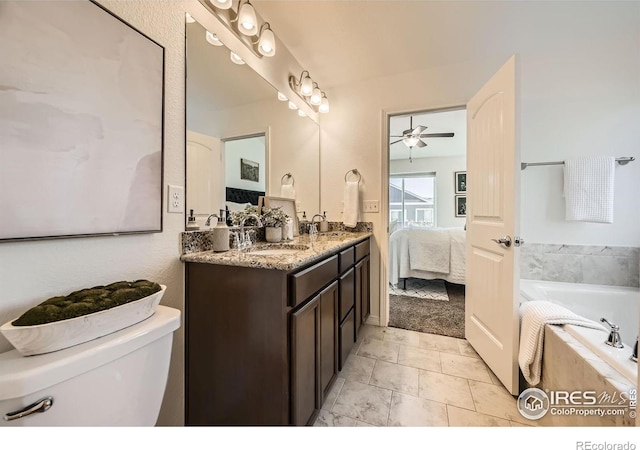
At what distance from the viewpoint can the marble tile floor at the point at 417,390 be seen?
1.22 metres

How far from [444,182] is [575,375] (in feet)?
17.0

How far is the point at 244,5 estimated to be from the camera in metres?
1.30

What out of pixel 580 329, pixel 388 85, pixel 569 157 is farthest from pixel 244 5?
pixel 569 157

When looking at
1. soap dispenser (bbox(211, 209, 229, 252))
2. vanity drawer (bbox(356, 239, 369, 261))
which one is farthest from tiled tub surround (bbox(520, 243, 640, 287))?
soap dispenser (bbox(211, 209, 229, 252))

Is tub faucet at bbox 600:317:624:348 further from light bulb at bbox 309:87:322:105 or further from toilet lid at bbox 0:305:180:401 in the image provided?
light bulb at bbox 309:87:322:105

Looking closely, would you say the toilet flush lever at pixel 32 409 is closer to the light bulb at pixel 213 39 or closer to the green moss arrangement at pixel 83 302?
the green moss arrangement at pixel 83 302

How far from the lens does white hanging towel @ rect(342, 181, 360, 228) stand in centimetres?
222

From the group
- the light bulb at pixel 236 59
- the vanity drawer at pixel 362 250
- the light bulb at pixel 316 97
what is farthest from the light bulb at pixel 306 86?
the vanity drawer at pixel 362 250

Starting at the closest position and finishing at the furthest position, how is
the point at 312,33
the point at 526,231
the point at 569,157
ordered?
the point at 312,33 → the point at 569,157 → the point at 526,231

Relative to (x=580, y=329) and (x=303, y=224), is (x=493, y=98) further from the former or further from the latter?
(x=303, y=224)

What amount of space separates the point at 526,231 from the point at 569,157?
0.69 m

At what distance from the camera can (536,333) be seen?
129cm

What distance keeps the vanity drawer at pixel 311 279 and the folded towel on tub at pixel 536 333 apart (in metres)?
1.11

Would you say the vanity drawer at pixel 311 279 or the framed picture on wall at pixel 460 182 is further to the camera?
the framed picture on wall at pixel 460 182
